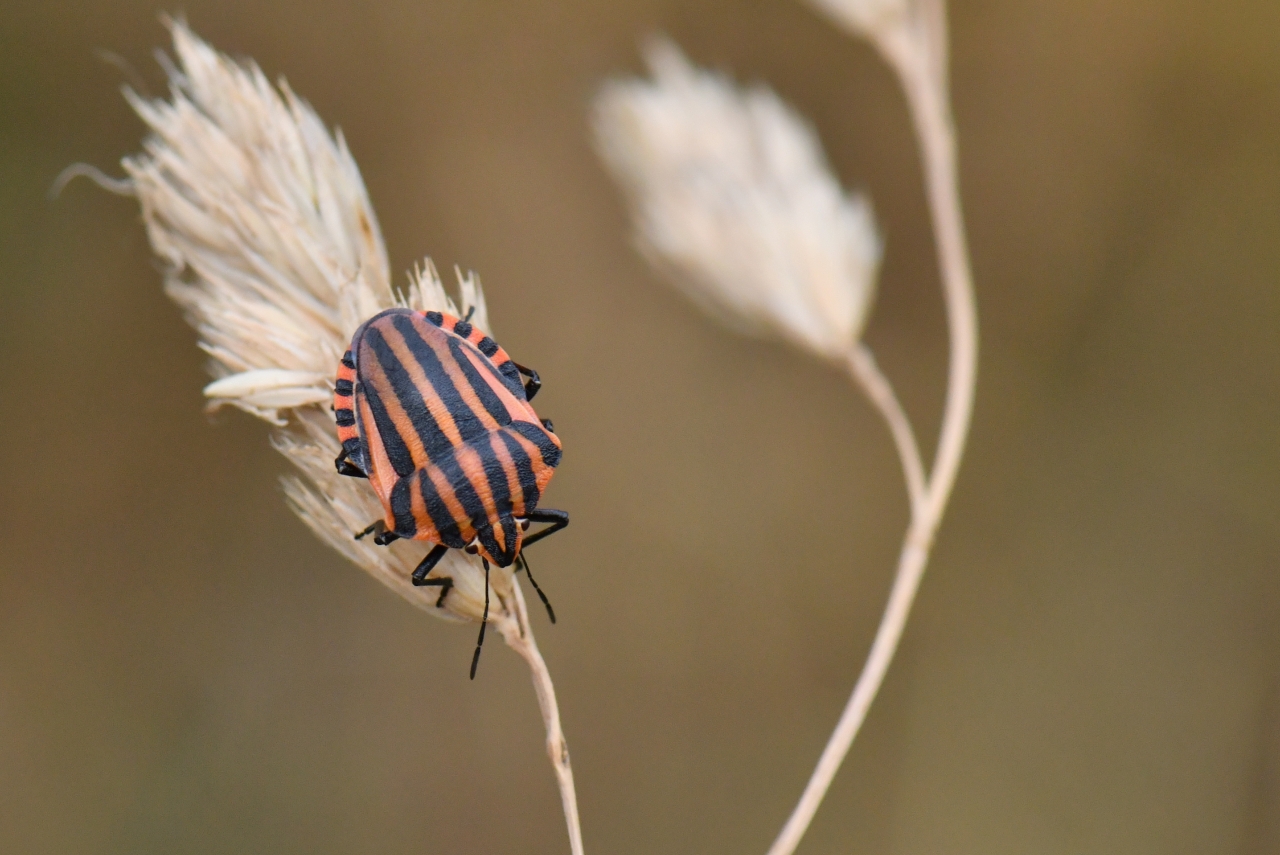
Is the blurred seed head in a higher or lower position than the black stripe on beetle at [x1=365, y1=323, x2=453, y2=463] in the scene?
higher

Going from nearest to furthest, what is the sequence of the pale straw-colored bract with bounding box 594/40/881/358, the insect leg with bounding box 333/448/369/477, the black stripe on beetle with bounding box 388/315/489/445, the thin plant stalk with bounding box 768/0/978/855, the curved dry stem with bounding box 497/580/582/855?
the curved dry stem with bounding box 497/580/582/855
the thin plant stalk with bounding box 768/0/978/855
the insect leg with bounding box 333/448/369/477
the black stripe on beetle with bounding box 388/315/489/445
the pale straw-colored bract with bounding box 594/40/881/358

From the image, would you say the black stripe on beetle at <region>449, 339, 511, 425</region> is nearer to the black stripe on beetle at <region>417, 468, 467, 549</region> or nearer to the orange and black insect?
the orange and black insect

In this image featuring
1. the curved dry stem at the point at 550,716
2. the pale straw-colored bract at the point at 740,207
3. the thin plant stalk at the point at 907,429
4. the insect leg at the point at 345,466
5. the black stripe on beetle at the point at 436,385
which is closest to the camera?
the curved dry stem at the point at 550,716

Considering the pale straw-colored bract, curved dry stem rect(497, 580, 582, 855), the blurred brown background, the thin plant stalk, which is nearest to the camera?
curved dry stem rect(497, 580, 582, 855)

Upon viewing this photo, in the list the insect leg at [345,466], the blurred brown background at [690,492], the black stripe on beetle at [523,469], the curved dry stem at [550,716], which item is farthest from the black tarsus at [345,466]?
the blurred brown background at [690,492]

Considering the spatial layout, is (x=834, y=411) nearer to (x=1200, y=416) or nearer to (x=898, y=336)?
(x=898, y=336)

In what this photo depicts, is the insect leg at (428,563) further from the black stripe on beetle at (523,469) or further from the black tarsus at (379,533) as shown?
the black stripe on beetle at (523,469)

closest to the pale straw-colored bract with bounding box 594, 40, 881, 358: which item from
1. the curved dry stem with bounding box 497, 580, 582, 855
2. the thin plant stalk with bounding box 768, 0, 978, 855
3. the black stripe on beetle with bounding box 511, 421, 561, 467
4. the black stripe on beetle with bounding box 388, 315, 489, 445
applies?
the thin plant stalk with bounding box 768, 0, 978, 855
